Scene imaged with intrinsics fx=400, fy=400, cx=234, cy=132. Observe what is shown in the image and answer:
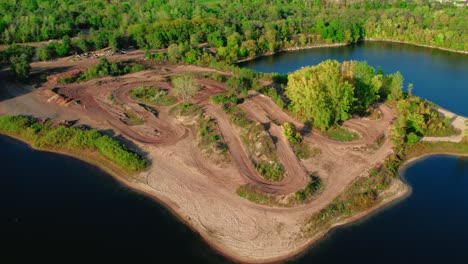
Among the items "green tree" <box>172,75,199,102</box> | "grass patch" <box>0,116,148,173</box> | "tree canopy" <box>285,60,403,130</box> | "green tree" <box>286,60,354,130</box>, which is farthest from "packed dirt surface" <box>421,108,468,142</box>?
"grass patch" <box>0,116,148,173</box>

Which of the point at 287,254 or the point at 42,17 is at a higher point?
the point at 42,17

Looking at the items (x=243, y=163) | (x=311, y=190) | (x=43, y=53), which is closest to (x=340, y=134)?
(x=311, y=190)

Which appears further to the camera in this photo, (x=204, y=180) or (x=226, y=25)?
(x=226, y=25)

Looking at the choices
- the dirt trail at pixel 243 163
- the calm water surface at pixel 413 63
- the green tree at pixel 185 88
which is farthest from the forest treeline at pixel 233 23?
the dirt trail at pixel 243 163

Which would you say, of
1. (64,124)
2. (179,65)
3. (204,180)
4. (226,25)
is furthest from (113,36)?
(204,180)

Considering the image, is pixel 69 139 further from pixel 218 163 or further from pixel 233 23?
pixel 233 23

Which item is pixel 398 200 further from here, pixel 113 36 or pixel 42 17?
pixel 42 17
